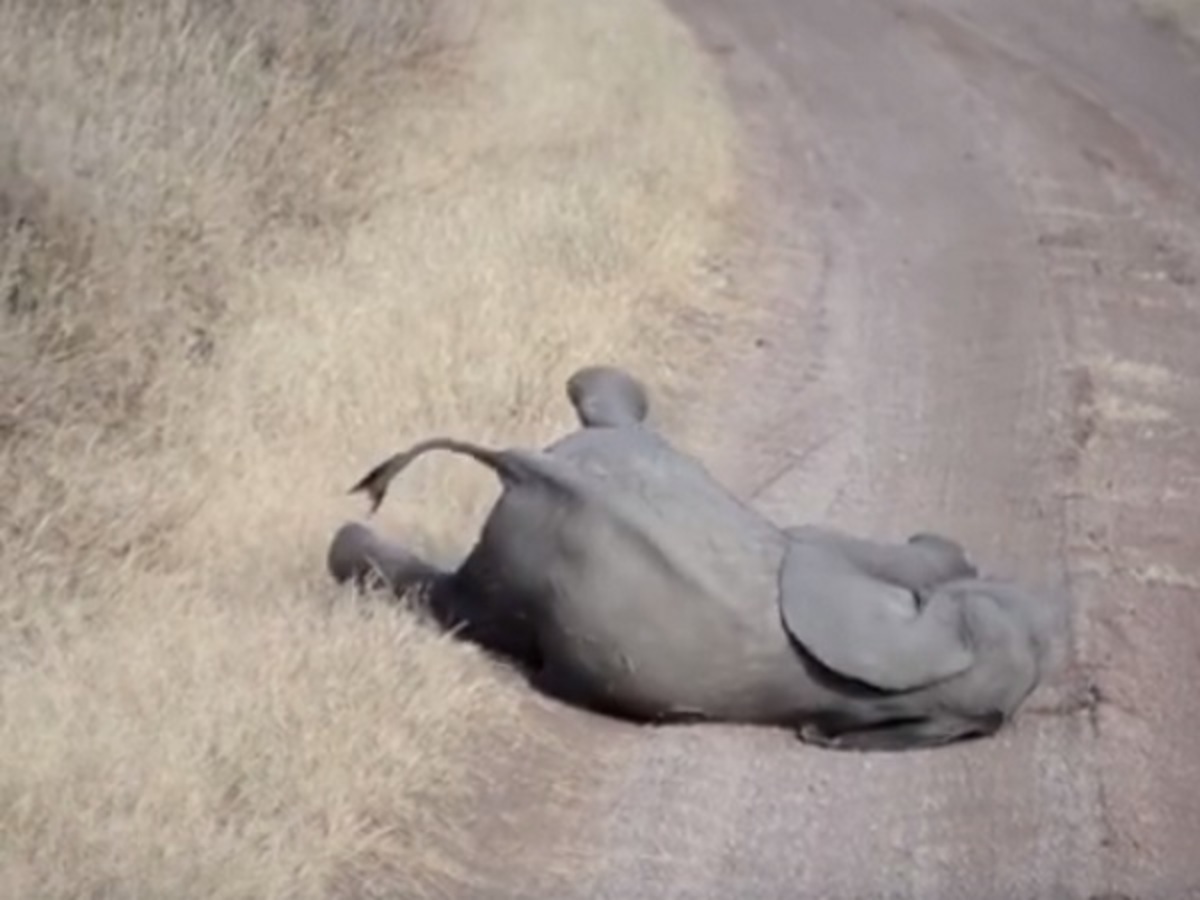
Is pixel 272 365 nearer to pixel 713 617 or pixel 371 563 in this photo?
pixel 371 563

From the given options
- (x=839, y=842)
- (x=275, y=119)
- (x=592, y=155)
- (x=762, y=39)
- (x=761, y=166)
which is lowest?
(x=762, y=39)

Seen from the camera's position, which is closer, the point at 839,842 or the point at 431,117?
the point at 839,842

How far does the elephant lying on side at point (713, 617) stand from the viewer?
7.17m

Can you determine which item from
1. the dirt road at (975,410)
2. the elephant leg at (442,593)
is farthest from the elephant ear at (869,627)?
the elephant leg at (442,593)

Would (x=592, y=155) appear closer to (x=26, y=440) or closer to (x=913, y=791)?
(x=26, y=440)

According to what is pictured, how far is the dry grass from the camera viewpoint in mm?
6359

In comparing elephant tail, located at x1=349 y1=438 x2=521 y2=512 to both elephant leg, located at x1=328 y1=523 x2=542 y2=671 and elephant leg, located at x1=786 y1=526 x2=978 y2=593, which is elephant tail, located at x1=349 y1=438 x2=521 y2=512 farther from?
elephant leg, located at x1=786 y1=526 x2=978 y2=593

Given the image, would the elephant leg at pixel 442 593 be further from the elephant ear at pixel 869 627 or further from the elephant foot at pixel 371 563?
the elephant ear at pixel 869 627

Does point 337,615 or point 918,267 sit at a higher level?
point 337,615

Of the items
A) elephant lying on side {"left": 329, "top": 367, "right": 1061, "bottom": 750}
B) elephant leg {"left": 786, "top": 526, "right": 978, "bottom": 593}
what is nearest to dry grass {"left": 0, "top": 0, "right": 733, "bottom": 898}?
elephant lying on side {"left": 329, "top": 367, "right": 1061, "bottom": 750}

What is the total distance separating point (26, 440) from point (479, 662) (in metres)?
1.61

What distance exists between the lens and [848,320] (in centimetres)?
1184

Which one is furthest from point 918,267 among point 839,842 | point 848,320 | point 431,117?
point 839,842

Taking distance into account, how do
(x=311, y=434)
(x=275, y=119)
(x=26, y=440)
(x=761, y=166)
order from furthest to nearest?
(x=761, y=166) < (x=275, y=119) < (x=311, y=434) < (x=26, y=440)
